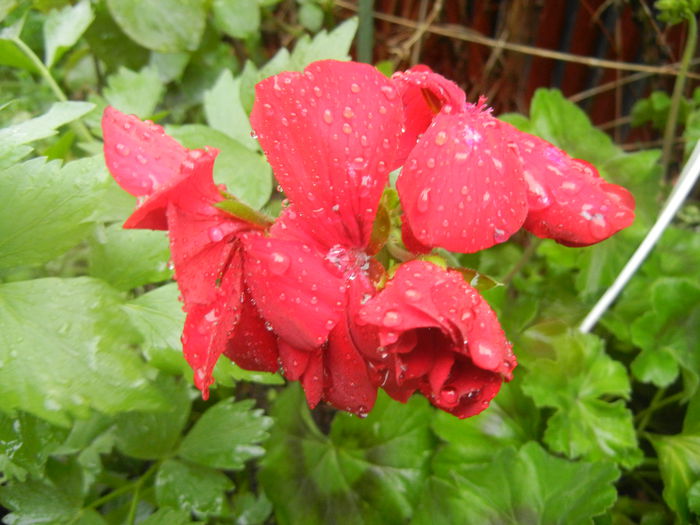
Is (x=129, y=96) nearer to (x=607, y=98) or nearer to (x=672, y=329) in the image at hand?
(x=672, y=329)

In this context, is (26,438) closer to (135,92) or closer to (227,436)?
(227,436)

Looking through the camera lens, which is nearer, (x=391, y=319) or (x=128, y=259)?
(x=391, y=319)

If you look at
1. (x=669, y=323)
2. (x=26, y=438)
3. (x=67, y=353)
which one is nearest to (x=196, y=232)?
(x=67, y=353)

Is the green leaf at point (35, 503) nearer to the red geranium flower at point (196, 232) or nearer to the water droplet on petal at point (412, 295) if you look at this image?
the red geranium flower at point (196, 232)

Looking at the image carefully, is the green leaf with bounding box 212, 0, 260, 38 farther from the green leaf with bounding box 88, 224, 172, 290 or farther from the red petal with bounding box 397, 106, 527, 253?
the red petal with bounding box 397, 106, 527, 253

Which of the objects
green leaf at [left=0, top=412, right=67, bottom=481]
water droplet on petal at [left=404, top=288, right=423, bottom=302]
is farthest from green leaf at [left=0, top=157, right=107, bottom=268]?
water droplet on petal at [left=404, top=288, right=423, bottom=302]

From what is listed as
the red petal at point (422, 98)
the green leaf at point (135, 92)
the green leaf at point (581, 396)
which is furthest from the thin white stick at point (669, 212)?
the green leaf at point (135, 92)

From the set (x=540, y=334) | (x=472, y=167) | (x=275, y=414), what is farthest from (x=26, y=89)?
(x=472, y=167)
